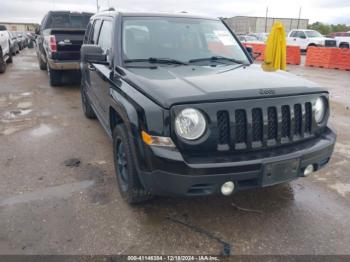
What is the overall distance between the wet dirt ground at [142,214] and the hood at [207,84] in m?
1.19

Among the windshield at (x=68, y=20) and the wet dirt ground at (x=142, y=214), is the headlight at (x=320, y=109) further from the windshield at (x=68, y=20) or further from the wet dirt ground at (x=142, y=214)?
the windshield at (x=68, y=20)

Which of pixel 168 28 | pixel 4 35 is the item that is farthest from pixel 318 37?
pixel 168 28

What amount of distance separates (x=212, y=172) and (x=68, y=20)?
387 inches

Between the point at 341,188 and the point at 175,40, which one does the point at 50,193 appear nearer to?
the point at 175,40

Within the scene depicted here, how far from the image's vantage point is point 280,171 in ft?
8.09

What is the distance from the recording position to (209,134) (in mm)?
2312

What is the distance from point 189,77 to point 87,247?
5.43ft

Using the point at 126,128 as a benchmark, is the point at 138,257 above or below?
below

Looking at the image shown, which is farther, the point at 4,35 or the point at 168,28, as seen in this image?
the point at 4,35

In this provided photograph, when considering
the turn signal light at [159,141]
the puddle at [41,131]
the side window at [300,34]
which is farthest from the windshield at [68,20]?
the side window at [300,34]

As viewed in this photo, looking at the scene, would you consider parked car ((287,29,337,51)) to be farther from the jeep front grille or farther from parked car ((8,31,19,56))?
the jeep front grille

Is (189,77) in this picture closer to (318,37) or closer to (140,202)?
(140,202)

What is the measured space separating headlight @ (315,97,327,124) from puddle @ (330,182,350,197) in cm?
107

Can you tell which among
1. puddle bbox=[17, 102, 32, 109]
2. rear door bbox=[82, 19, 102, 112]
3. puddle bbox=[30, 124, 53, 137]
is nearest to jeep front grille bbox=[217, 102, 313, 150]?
rear door bbox=[82, 19, 102, 112]
